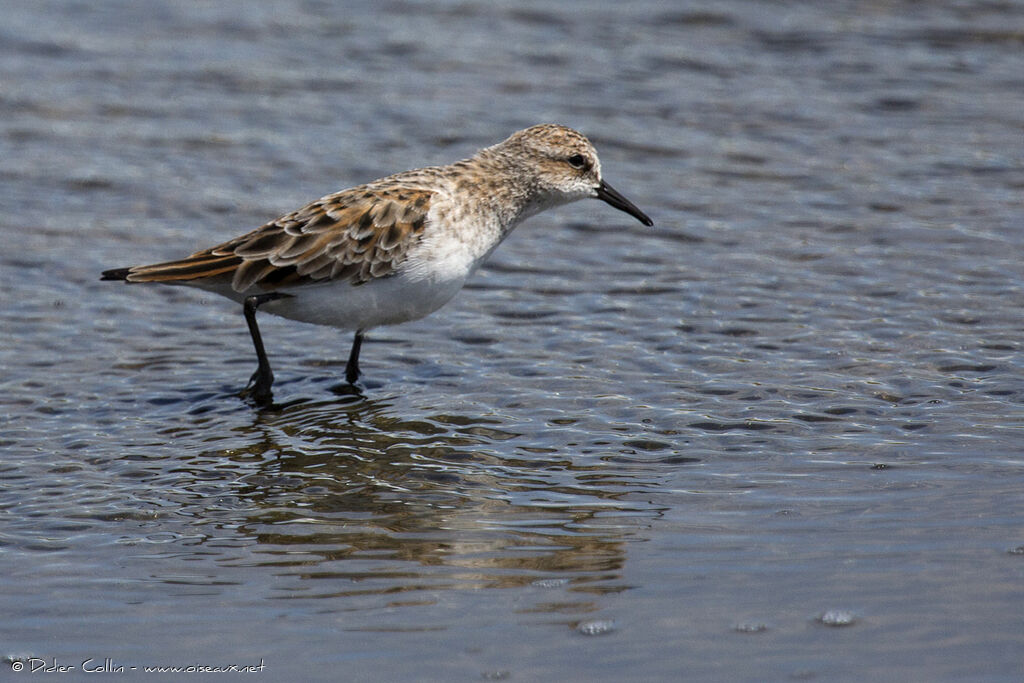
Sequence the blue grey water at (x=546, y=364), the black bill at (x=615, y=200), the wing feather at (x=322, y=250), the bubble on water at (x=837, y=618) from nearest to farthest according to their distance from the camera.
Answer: the bubble on water at (x=837, y=618)
the blue grey water at (x=546, y=364)
the wing feather at (x=322, y=250)
the black bill at (x=615, y=200)

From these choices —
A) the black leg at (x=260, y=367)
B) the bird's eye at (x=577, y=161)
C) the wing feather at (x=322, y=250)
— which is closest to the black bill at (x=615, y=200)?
the bird's eye at (x=577, y=161)

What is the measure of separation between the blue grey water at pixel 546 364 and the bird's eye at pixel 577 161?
3.61 feet

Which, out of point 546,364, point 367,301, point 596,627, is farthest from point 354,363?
point 596,627

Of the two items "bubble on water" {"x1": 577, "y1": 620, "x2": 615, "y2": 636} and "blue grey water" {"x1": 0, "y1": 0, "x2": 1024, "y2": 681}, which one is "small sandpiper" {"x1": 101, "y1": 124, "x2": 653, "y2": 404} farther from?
"bubble on water" {"x1": 577, "y1": 620, "x2": 615, "y2": 636}

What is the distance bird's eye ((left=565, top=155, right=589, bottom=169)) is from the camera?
9.42 meters

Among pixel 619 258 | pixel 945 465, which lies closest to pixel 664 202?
pixel 619 258

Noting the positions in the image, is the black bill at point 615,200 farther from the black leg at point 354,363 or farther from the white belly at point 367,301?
the black leg at point 354,363

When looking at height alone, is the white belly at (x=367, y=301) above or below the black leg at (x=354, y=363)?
above

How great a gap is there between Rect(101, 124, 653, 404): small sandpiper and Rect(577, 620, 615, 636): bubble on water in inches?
135

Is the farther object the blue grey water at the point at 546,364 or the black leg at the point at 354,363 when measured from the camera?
the black leg at the point at 354,363

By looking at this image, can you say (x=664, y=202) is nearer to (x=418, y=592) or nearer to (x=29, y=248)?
(x=29, y=248)

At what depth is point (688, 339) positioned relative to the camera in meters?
9.33

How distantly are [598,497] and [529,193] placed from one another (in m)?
2.99

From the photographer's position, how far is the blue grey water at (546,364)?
5684mm
